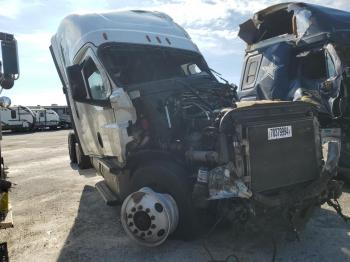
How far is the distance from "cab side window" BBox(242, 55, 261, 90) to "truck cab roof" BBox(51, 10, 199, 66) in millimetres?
2378

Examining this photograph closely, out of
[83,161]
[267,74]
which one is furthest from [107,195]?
[267,74]

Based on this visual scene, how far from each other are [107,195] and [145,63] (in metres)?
1.97

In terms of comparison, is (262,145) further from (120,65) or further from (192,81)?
(120,65)

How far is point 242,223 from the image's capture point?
4.29m

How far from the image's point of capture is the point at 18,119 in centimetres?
3416

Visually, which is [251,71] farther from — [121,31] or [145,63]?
[121,31]

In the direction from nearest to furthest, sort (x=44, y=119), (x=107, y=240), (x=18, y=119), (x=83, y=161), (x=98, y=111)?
(x=107, y=240) → (x=98, y=111) → (x=83, y=161) → (x=18, y=119) → (x=44, y=119)

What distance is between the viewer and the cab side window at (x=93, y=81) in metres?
5.92

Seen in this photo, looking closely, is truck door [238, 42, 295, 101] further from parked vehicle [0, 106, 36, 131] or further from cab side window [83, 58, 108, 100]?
parked vehicle [0, 106, 36, 131]

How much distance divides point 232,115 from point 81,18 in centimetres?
351

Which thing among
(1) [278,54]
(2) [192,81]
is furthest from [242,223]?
(1) [278,54]

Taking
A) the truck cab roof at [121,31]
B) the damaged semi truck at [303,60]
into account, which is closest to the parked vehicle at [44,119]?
the damaged semi truck at [303,60]

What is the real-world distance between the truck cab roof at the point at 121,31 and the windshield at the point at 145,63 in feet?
0.36

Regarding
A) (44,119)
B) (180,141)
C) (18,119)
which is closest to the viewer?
(180,141)
